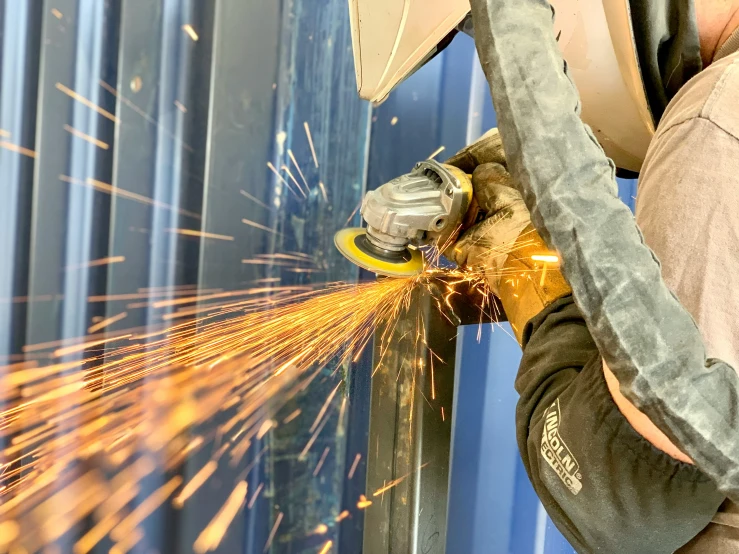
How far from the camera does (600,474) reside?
21.1 inches

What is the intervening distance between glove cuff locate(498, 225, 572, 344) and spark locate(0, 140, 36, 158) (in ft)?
3.41

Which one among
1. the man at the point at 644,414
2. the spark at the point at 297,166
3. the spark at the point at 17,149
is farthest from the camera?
the spark at the point at 297,166

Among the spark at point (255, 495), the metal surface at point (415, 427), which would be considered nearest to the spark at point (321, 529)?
the spark at point (255, 495)

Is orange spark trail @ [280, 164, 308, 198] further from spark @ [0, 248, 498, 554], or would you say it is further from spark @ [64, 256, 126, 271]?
spark @ [64, 256, 126, 271]

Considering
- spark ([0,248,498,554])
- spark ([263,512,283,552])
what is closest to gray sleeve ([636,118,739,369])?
spark ([0,248,498,554])

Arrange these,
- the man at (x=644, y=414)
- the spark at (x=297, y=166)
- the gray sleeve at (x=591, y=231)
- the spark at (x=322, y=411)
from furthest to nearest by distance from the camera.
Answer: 1. the spark at (x=322, y=411)
2. the spark at (x=297, y=166)
3. the man at (x=644, y=414)
4. the gray sleeve at (x=591, y=231)

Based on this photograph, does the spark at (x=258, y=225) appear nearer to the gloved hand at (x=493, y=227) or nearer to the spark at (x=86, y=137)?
the spark at (x=86, y=137)

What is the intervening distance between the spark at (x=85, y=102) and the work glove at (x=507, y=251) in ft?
2.65

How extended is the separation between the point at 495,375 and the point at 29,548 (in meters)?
1.13

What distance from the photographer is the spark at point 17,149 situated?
122cm

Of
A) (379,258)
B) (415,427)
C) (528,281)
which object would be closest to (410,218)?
(379,258)

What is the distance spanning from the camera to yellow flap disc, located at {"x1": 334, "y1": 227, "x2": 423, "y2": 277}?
3.01 feet

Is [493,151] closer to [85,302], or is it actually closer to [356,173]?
[356,173]

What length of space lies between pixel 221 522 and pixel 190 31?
1133 millimetres
